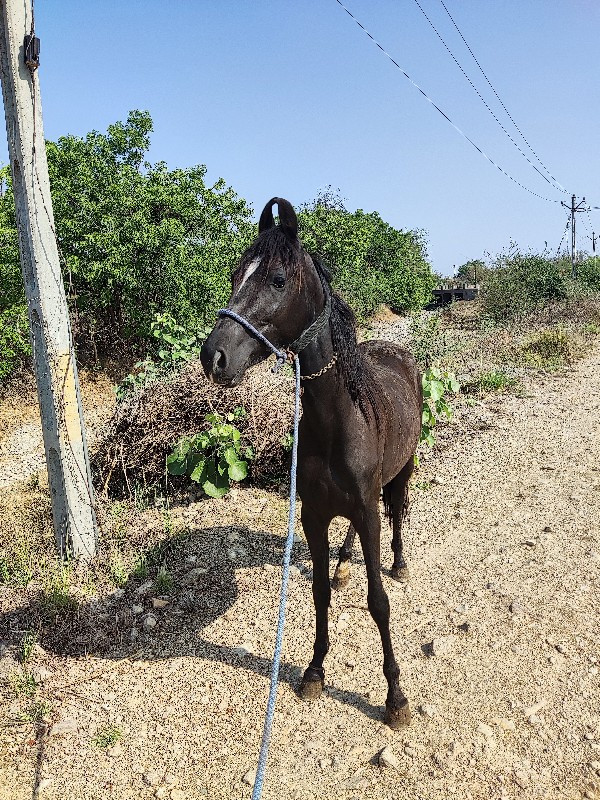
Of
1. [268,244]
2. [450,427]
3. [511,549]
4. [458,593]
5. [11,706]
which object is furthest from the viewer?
[450,427]

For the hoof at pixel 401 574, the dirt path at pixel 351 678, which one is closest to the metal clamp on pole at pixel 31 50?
the dirt path at pixel 351 678

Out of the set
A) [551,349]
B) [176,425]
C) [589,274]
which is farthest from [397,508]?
[589,274]

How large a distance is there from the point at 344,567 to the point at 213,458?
168 centimetres

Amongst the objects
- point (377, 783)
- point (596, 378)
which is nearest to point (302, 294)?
point (377, 783)

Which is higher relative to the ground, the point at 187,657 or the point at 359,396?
the point at 359,396

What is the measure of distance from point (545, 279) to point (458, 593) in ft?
56.6

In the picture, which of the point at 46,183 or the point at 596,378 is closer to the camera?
Result: the point at 46,183

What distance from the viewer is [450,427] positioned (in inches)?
321

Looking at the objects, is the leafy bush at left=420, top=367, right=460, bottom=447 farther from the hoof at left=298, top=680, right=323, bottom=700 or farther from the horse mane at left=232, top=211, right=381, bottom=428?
the hoof at left=298, top=680, right=323, bottom=700

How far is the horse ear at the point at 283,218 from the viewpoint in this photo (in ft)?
7.62

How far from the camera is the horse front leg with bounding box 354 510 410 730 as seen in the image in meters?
2.99

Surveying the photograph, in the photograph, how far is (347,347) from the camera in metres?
→ 2.82

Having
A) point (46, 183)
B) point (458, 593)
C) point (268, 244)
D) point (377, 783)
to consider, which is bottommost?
point (377, 783)

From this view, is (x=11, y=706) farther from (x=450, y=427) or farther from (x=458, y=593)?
(x=450, y=427)
